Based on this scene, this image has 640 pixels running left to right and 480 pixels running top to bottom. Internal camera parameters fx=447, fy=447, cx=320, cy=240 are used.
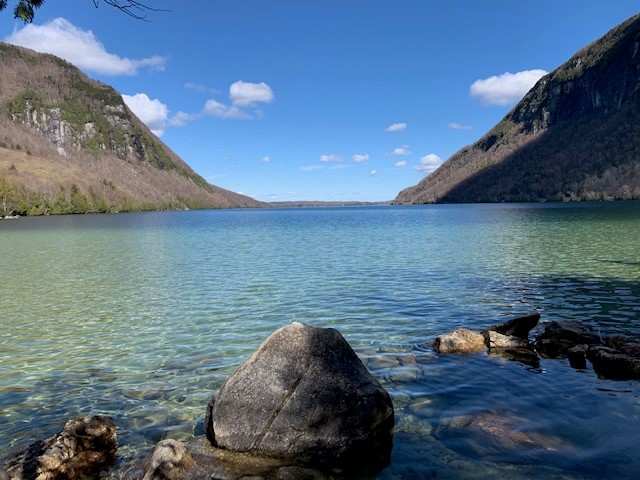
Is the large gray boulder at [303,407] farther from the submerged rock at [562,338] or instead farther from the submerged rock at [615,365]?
the submerged rock at [562,338]

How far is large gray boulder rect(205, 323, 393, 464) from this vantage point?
8336 mm

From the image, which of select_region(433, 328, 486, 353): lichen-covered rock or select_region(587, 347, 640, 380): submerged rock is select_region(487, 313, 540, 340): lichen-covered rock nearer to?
select_region(433, 328, 486, 353): lichen-covered rock

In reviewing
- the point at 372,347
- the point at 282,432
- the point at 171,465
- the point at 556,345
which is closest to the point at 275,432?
the point at 282,432

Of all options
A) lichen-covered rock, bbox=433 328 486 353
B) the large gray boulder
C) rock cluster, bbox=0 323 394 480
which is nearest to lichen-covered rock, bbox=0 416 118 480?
rock cluster, bbox=0 323 394 480

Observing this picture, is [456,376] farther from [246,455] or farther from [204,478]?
[204,478]

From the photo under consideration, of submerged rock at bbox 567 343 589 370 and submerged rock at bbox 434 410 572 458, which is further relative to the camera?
submerged rock at bbox 567 343 589 370

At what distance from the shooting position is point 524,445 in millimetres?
8367

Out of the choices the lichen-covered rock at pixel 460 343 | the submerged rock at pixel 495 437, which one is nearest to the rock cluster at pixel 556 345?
the lichen-covered rock at pixel 460 343

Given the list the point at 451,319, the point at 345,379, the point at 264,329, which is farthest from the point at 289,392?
the point at 451,319

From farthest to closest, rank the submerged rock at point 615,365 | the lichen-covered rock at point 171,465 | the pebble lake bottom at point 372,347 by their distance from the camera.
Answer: the submerged rock at point 615,365 < the pebble lake bottom at point 372,347 < the lichen-covered rock at point 171,465

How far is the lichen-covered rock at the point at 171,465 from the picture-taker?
716cm

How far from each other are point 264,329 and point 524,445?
11.3 meters

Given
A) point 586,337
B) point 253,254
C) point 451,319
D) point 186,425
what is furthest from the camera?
point 253,254

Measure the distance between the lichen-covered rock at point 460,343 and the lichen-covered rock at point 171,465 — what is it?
913cm
